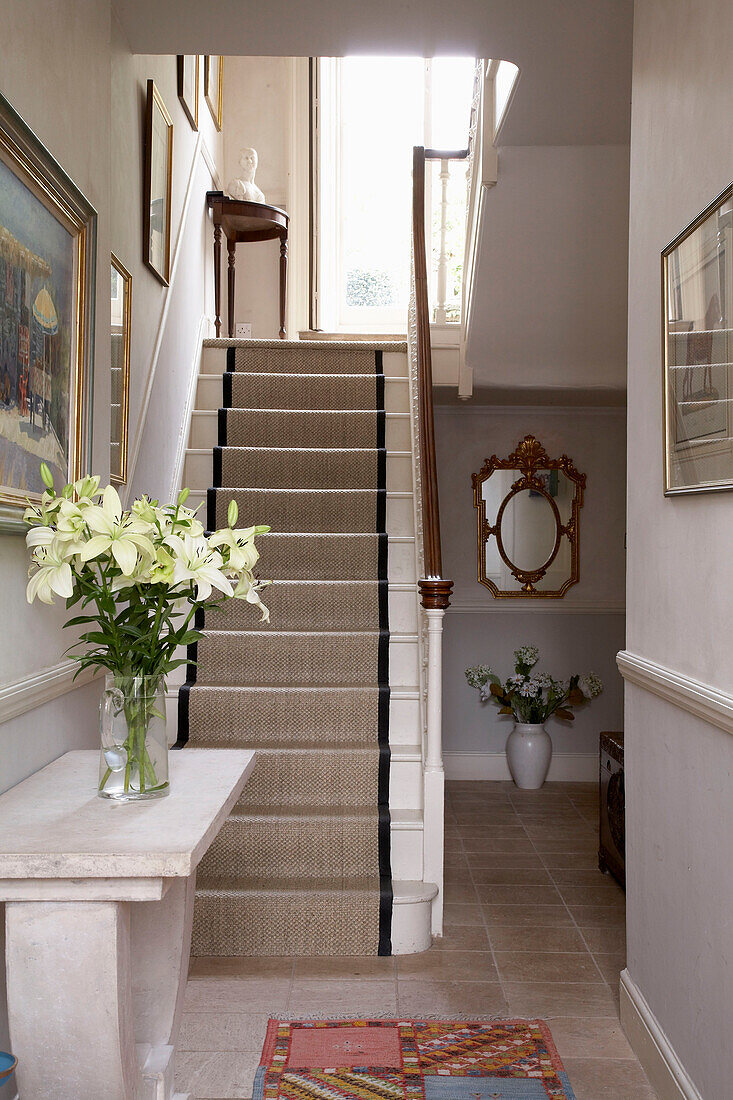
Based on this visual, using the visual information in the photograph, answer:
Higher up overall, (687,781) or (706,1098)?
(687,781)

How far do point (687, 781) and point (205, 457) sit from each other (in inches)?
123

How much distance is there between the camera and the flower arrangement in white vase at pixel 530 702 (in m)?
5.35

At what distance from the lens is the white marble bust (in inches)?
223

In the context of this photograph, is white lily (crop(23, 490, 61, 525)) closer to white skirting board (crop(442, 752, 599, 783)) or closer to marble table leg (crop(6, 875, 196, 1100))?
marble table leg (crop(6, 875, 196, 1100))

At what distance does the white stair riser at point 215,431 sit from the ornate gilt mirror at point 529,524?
0.93 m

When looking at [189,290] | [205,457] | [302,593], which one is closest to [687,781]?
[302,593]

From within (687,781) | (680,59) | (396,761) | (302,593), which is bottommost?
(396,761)

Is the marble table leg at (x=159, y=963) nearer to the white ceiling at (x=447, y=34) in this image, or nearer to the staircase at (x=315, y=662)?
the staircase at (x=315, y=662)

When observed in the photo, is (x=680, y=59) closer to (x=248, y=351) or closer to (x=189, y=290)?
(x=189, y=290)

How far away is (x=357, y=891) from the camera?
10.3 feet

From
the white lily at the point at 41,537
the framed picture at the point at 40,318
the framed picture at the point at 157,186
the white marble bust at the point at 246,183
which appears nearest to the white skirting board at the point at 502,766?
the framed picture at the point at 157,186

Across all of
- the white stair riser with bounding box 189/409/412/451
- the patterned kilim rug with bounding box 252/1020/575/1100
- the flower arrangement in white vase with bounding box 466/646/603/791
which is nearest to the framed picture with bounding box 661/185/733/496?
the patterned kilim rug with bounding box 252/1020/575/1100

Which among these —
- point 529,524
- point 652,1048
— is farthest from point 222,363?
point 652,1048

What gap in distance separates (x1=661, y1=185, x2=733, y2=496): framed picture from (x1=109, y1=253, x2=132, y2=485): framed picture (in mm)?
1764
